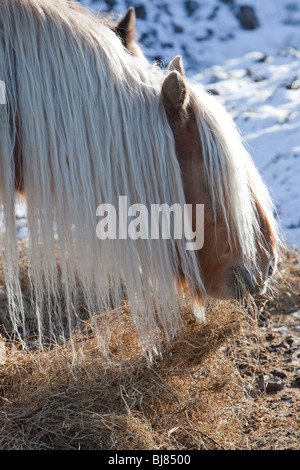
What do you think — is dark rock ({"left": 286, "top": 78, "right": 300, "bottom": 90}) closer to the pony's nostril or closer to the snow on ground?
the snow on ground

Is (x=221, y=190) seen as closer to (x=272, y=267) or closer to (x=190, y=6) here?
(x=272, y=267)

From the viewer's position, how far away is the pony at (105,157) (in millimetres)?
1928

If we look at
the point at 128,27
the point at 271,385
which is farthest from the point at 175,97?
the point at 128,27

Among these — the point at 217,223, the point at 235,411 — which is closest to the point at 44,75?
the point at 217,223

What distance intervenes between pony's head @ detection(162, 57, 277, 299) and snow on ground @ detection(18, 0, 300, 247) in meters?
3.11

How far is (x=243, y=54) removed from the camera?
6.91 meters

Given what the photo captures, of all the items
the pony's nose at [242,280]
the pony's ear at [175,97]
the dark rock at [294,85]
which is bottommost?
the pony's nose at [242,280]

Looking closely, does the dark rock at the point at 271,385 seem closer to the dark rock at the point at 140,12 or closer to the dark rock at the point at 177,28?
the dark rock at the point at 177,28

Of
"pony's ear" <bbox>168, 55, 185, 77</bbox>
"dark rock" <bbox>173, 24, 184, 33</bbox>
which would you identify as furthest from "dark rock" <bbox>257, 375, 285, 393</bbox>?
"dark rock" <bbox>173, 24, 184, 33</bbox>

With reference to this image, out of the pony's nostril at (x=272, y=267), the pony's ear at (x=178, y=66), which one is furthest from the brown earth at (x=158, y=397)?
the pony's ear at (x=178, y=66)

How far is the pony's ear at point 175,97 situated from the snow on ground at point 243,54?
10.7 feet

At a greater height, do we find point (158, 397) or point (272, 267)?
point (272, 267)

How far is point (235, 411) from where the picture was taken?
2.37 metres

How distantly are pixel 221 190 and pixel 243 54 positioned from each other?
5.43 meters
